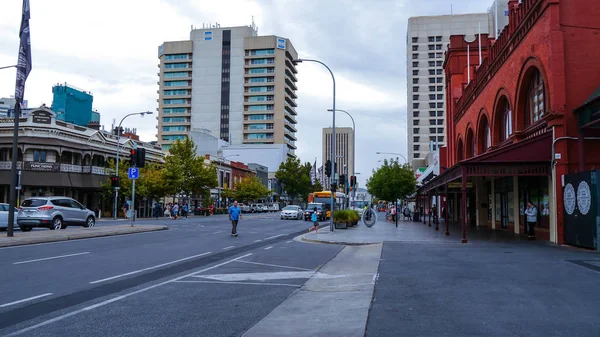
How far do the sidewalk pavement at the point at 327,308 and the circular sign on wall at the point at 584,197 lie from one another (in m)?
8.41

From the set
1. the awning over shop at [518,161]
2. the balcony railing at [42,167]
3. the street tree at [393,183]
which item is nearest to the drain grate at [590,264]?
the awning over shop at [518,161]

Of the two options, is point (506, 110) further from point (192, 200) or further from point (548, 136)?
point (192, 200)

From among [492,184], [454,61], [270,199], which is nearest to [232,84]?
[270,199]

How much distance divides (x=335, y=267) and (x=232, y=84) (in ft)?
354

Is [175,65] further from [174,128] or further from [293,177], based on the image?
[293,177]

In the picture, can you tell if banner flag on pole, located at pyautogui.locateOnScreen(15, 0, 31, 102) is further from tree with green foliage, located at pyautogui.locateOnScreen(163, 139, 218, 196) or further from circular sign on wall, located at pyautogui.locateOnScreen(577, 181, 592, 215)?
tree with green foliage, located at pyautogui.locateOnScreen(163, 139, 218, 196)

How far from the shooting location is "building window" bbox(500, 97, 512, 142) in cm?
2536

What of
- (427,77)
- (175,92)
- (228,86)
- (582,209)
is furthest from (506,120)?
(175,92)

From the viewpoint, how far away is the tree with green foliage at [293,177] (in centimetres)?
10794

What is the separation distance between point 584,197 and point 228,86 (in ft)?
349

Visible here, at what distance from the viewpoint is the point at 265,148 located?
114m

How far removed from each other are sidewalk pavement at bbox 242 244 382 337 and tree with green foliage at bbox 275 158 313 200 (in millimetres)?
95762

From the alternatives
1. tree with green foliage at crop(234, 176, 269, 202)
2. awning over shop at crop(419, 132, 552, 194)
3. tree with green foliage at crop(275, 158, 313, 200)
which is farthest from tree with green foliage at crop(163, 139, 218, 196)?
tree with green foliage at crop(275, 158, 313, 200)

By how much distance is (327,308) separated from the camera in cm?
751
